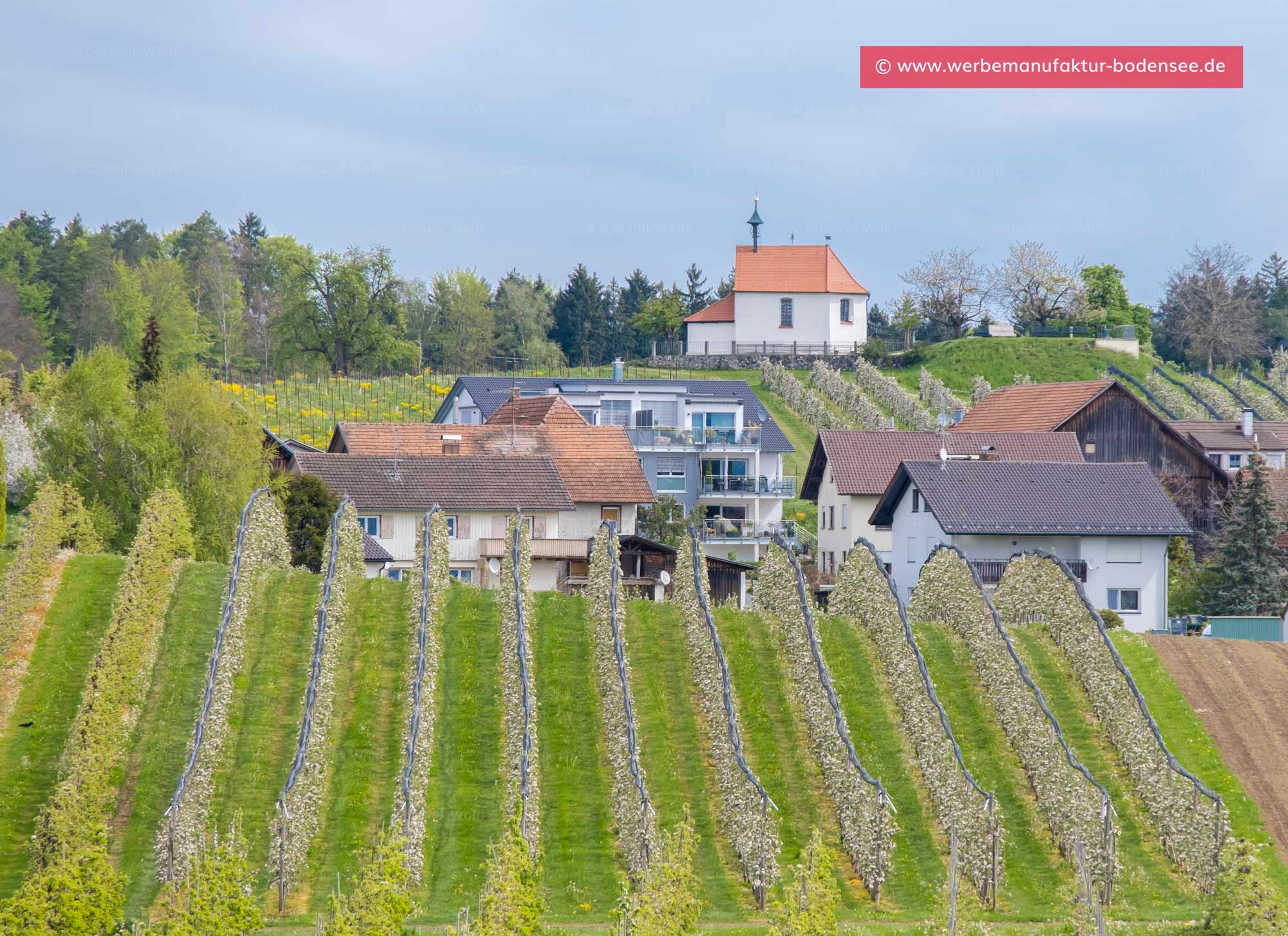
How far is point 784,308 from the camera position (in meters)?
108

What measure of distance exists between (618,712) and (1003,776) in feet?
26.0

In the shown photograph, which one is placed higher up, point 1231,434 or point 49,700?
point 1231,434

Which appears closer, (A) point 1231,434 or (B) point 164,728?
(B) point 164,728

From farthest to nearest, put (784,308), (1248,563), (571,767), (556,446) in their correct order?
(784,308), (556,446), (1248,563), (571,767)

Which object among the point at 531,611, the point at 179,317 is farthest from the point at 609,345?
the point at 531,611

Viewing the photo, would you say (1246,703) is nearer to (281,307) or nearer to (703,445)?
(703,445)

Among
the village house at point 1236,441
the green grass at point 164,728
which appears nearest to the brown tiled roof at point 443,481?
the green grass at point 164,728

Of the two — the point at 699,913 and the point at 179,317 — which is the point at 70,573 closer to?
the point at 699,913

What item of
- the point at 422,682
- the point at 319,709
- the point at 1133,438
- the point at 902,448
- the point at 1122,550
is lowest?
the point at 319,709

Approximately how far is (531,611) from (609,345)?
99.4m

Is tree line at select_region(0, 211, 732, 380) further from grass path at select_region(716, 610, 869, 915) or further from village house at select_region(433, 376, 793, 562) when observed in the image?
grass path at select_region(716, 610, 869, 915)

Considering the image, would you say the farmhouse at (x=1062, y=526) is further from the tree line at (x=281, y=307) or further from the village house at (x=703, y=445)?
the tree line at (x=281, y=307)

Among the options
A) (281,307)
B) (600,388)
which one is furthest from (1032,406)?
(281,307)

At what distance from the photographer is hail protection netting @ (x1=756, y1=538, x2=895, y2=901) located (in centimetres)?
2683
